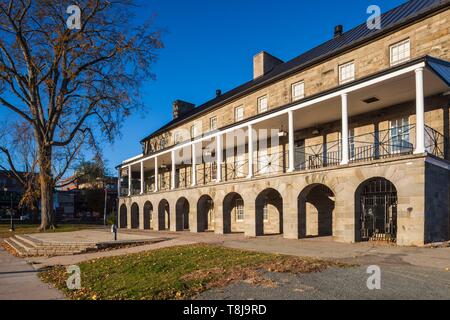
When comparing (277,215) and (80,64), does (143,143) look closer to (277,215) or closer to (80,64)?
(80,64)

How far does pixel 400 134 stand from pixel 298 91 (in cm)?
736

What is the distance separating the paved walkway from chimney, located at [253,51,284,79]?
74.9ft

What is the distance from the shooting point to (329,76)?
1922cm

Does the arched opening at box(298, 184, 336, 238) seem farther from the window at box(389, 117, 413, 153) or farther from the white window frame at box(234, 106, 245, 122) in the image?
the white window frame at box(234, 106, 245, 122)

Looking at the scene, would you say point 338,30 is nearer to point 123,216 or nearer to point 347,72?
point 347,72

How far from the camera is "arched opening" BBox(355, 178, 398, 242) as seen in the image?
15500mm

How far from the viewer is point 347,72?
728 inches

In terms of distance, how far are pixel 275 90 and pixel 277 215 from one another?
8.07 metres

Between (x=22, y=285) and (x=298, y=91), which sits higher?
(x=298, y=91)

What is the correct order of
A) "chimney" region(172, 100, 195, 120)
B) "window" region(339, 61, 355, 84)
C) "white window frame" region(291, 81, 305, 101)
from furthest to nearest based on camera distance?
"chimney" region(172, 100, 195, 120), "white window frame" region(291, 81, 305, 101), "window" region(339, 61, 355, 84)

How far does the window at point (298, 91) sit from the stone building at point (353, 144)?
0.07 meters

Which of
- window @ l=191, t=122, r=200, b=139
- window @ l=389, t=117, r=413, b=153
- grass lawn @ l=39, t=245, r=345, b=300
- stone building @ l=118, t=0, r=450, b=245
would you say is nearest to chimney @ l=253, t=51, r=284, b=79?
stone building @ l=118, t=0, r=450, b=245

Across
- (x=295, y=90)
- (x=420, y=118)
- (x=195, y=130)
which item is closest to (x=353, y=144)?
→ (x=295, y=90)

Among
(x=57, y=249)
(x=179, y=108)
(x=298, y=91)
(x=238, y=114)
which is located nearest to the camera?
(x=57, y=249)
